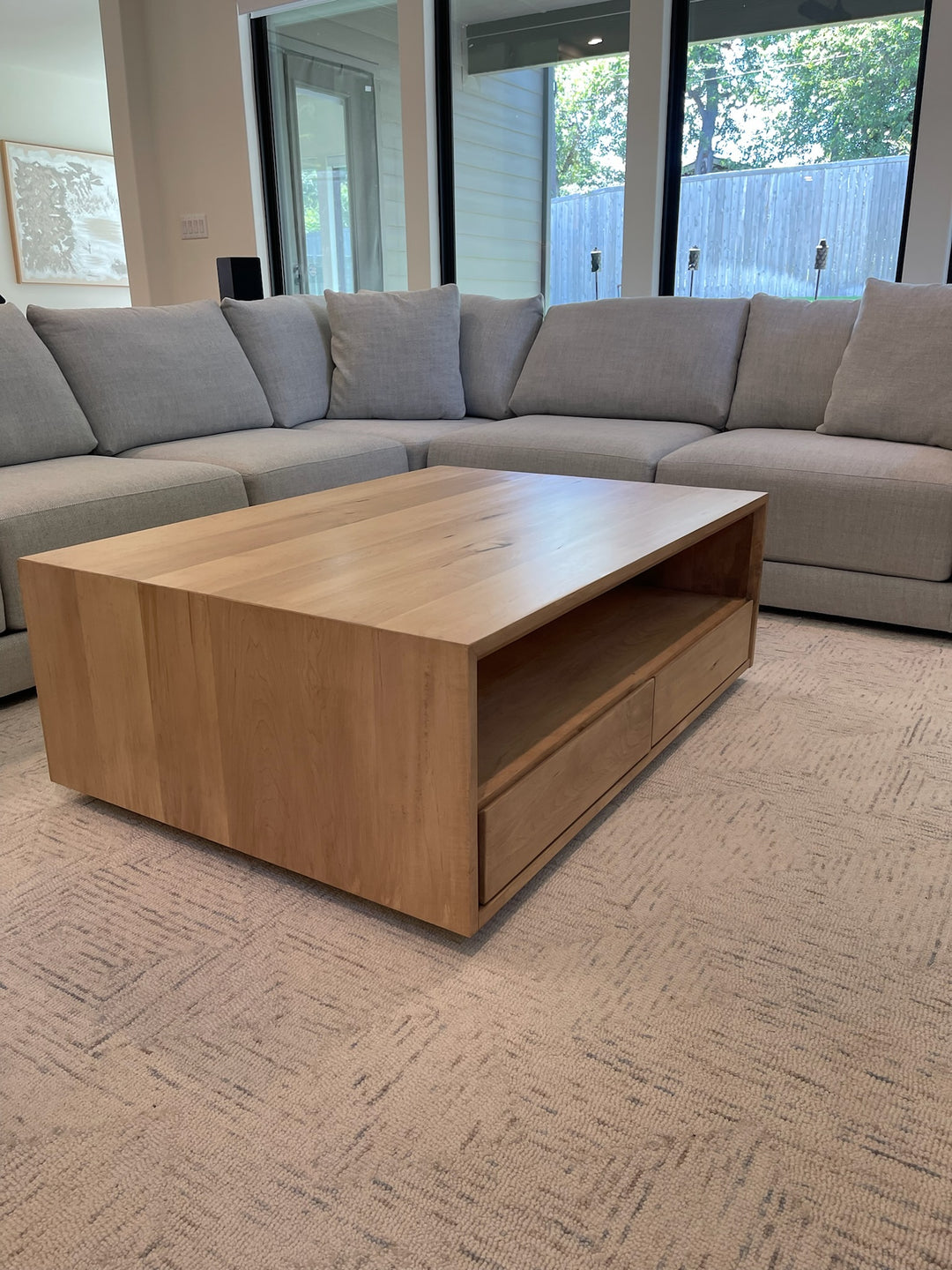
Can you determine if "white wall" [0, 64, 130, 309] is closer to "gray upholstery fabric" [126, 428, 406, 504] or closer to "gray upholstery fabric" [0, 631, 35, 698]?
"gray upholstery fabric" [126, 428, 406, 504]

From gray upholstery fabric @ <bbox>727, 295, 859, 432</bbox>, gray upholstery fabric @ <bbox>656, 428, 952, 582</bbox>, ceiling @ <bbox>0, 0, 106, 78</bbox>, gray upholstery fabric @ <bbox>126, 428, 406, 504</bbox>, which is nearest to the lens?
gray upholstery fabric @ <bbox>656, 428, 952, 582</bbox>

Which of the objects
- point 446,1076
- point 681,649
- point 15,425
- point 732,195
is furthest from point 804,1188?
point 732,195

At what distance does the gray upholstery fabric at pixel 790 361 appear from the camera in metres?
2.90

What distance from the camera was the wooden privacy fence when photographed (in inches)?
144

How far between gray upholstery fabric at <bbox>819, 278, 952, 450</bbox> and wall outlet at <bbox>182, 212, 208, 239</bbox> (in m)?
3.66

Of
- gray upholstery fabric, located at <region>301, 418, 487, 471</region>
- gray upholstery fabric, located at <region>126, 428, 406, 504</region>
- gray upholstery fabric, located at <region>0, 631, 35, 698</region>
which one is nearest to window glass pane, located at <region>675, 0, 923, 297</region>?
gray upholstery fabric, located at <region>301, 418, 487, 471</region>

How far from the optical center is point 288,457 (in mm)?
2648

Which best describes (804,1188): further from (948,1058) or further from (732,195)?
(732,195)

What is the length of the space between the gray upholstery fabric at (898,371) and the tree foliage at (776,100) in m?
1.25

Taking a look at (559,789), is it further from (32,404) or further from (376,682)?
(32,404)

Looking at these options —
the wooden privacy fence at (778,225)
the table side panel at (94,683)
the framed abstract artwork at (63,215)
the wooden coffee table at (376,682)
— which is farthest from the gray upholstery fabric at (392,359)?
the framed abstract artwork at (63,215)

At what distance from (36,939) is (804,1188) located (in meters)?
0.98

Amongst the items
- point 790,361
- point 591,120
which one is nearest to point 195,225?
point 591,120

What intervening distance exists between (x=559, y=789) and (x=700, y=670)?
57cm
